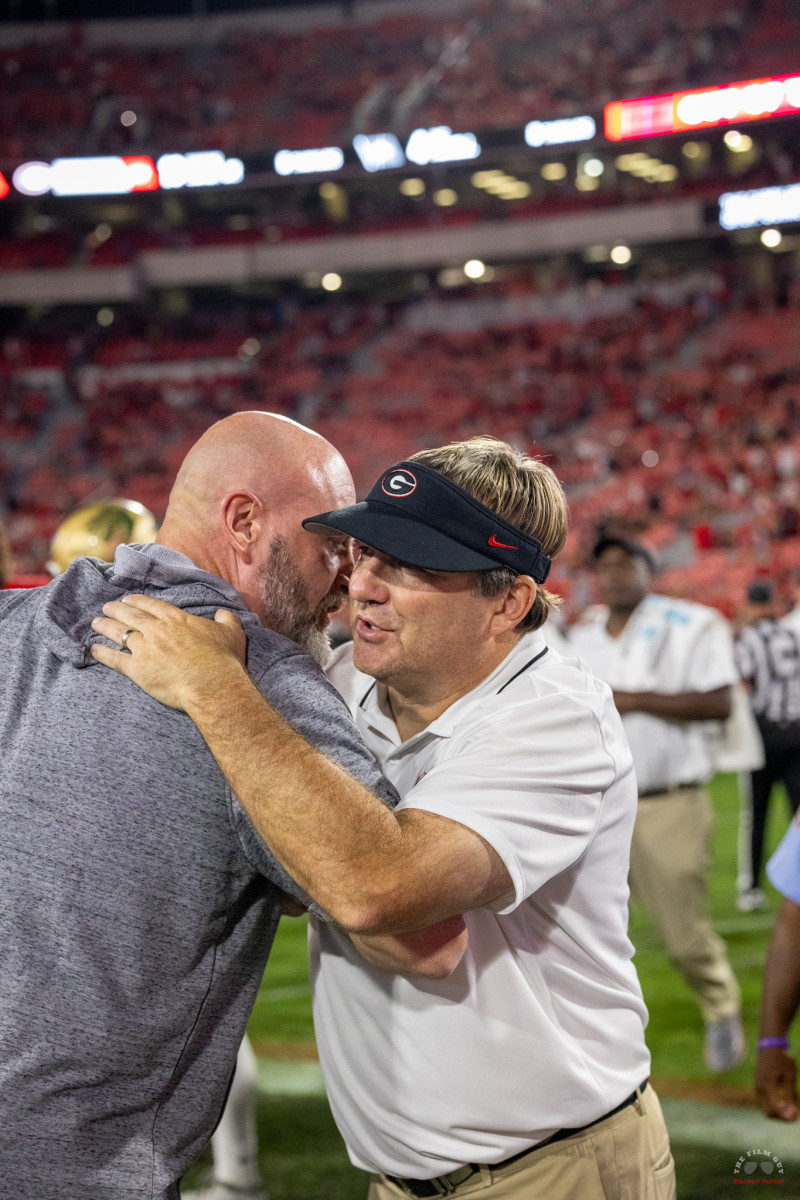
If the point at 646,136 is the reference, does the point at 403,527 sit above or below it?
below

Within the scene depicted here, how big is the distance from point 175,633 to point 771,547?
16535 millimetres

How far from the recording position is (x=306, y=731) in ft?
5.38

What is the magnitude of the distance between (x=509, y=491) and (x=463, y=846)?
656 millimetres

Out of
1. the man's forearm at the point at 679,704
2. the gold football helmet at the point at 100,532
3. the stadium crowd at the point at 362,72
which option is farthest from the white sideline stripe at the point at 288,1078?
the stadium crowd at the point at 362,72

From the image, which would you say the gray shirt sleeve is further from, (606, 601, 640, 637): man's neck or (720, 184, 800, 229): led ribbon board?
(720, 184, 800, 229): led ribbon board

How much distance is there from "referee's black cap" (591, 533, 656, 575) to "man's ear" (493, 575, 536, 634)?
370cm

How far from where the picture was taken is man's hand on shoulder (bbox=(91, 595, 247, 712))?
1.59 metres

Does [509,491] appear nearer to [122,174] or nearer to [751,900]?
[751,900]

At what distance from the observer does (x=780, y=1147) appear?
410 centimetres

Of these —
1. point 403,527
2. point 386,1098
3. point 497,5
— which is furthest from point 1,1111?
point 497,5

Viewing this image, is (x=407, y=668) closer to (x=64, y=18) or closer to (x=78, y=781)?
(x=78, y=781)

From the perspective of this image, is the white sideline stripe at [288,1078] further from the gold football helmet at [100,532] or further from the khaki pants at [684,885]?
the gold football helmet at [100,532]

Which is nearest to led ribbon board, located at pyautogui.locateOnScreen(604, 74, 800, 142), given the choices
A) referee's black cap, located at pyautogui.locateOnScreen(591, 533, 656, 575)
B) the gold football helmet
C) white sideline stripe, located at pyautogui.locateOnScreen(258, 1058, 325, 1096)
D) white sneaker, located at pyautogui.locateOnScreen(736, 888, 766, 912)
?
white sneaker, located at pyautogui.locateOnScreen(736, 888, 766, 912)

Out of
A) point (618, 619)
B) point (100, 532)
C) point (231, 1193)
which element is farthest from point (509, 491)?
point (618, 619)
